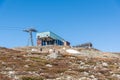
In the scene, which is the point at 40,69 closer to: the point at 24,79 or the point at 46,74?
the point at 46,74

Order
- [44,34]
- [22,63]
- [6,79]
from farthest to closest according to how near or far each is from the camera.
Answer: [44,34] < [22,63] < [6,79]

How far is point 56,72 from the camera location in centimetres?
3466

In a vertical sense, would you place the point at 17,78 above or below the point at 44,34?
below

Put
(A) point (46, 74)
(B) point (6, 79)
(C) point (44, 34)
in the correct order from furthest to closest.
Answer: (C) point (44, 34), (A) point (46, 74), (B) point (6, 79)

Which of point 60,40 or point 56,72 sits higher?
point 60,40

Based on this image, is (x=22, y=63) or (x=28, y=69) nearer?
(x=28, y=69)

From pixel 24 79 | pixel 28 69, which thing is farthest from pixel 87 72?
pixel 24 79

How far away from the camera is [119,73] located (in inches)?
1436

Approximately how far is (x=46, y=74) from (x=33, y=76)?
230cm

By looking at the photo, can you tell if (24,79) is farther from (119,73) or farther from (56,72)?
(119,73)

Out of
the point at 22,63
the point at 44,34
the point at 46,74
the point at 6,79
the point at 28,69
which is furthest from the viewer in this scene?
the point at 44,34

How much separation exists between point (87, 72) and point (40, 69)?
403 centimetres

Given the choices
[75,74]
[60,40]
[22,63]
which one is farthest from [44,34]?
[75,74]

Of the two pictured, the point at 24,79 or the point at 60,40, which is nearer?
the point at 24,79
